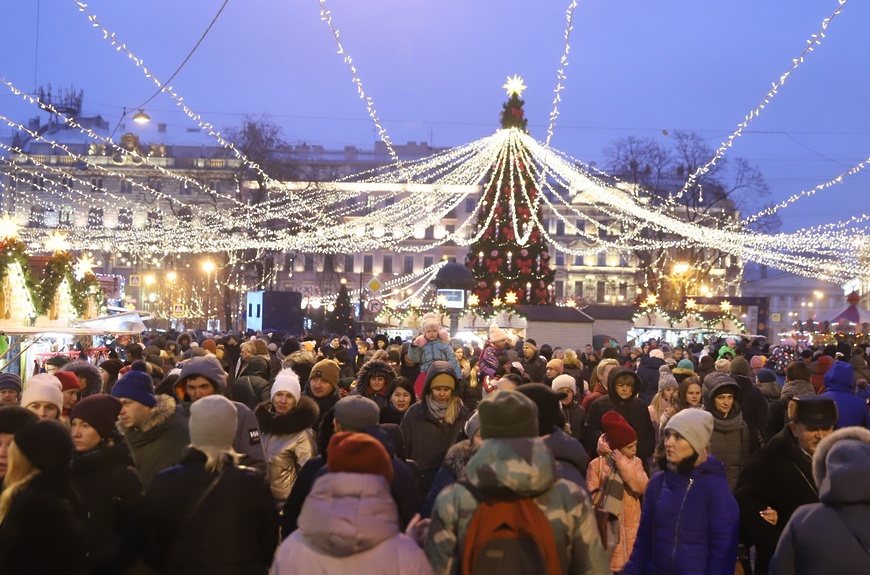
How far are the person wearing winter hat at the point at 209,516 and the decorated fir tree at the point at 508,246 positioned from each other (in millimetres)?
31346

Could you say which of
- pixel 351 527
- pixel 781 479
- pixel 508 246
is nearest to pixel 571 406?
pixel 781 479

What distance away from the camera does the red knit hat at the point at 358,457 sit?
4.14m

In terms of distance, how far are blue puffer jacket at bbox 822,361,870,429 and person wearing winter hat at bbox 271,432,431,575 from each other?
18.2 feet

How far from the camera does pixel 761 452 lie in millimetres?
6418

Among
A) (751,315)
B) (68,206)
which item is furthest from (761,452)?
(68,206)

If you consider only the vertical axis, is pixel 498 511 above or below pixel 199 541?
above

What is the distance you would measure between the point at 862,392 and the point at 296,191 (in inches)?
1692

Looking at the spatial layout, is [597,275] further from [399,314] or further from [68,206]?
[399,314]

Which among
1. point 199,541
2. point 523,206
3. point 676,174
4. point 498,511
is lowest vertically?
point 199,541

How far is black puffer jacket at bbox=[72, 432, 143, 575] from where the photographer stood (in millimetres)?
4957

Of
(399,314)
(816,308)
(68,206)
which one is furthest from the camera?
(816,308)

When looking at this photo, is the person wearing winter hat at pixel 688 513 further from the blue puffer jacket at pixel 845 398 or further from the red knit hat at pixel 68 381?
the red knit hat at pixel 68 381

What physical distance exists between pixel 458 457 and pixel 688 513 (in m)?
1.11

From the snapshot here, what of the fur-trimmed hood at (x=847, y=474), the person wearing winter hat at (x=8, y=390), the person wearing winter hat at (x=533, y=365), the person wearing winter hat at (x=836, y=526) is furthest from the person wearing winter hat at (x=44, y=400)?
the person wearing winter hat at (x=533, y=365)
